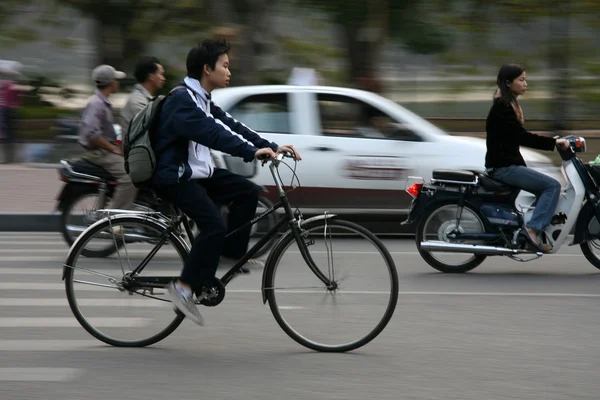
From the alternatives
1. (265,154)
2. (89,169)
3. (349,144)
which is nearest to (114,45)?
(349,144)

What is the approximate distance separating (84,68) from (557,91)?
341 inches

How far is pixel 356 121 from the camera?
10.8 meters

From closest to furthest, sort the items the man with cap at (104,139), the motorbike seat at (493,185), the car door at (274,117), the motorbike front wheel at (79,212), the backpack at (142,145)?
the backpack at (142,145) → the motorbike seat at (493,185) → the man with cap at (104,139) → the motorbike front wheel at (79,212) → the car door at (274,117)

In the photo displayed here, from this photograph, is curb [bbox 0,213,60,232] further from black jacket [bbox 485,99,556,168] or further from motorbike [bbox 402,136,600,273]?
black jacket [bbox 485,99,556,168]

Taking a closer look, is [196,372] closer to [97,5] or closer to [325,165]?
[325,165]

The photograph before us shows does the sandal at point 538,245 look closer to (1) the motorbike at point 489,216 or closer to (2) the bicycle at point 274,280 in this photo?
(1) the motorbike at point 489,216

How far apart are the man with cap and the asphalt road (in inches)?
59.1

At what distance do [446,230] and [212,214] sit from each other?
3564 millimetres

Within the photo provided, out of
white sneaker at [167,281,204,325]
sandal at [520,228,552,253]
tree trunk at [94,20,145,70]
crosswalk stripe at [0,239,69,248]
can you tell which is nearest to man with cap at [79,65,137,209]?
crosswalk stripe at [0,239,69,248]

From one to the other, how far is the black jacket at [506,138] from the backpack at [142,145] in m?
3.60

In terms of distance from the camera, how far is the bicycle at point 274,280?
566 cm

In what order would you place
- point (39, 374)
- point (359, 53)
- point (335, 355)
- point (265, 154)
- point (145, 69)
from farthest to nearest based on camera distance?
point (359, 53)
point (145, 69)
point (335, 355)
point (265, 154)
point (39, 374)

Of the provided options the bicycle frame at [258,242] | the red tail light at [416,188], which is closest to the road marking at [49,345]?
the bicycle frame at [258,242]

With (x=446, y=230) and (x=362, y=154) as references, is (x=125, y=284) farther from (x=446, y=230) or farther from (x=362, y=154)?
(x=362, y=154)
